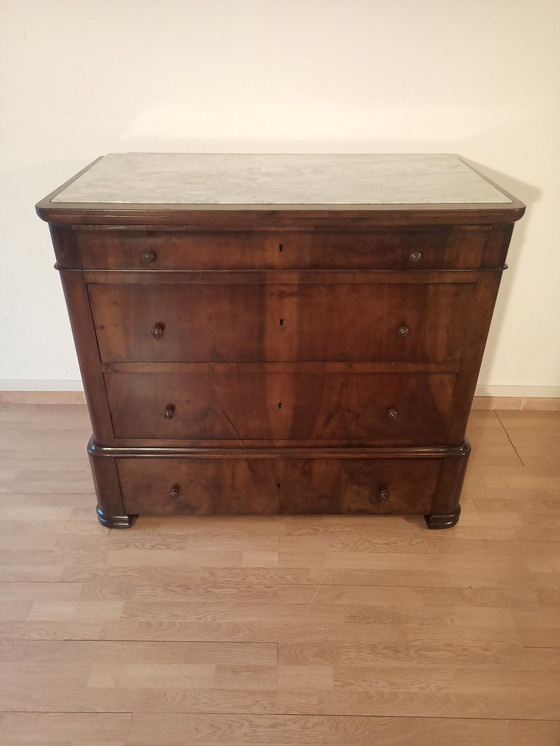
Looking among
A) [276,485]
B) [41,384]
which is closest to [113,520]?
[276,485]

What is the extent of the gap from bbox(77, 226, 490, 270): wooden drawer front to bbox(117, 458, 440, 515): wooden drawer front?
600mm

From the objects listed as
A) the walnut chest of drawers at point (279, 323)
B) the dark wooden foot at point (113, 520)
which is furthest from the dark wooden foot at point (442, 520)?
the dark wooden foot at point (113, 520)

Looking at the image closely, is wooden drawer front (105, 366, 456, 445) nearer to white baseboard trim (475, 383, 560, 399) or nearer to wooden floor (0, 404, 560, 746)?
wooden floor (0, 404, 560, 746)

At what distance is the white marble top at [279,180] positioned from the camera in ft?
4.61

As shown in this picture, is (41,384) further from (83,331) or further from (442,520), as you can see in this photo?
(442,520)

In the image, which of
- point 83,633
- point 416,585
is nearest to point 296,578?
point 416,585

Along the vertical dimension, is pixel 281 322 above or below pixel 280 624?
above

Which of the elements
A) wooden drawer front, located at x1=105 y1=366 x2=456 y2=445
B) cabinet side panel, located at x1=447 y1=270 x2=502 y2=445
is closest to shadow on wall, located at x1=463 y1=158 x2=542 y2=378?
cabinet side panel, located at x1=447 y1=270 x2=502 y2=445

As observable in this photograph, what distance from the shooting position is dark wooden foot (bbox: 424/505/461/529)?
1.83m

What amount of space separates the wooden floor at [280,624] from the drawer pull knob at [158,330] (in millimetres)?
682

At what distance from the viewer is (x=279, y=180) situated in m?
1.55

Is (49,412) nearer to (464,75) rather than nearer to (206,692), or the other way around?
(206,692)

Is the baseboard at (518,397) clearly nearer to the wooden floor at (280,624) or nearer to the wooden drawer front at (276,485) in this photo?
the wooden floor at (280,624)

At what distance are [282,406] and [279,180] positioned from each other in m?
0.62
